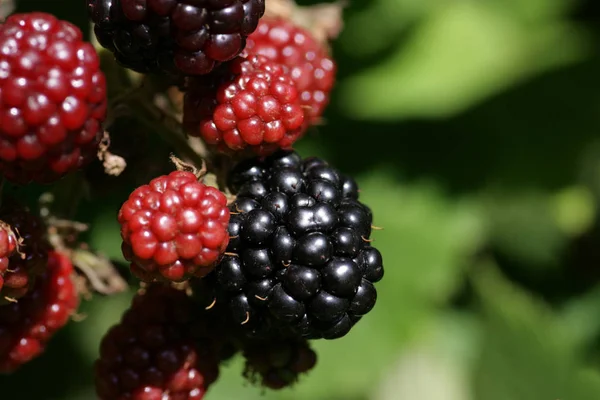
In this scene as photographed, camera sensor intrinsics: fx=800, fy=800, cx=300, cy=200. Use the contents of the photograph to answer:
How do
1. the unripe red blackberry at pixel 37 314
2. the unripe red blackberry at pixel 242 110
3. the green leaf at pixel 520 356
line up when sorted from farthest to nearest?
the green leaf at pixel 520 356
the unripe red blackberry at pixel 37 314
the unripe red blackberry at pixel 242 110

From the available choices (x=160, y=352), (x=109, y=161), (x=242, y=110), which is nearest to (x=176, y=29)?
(x=242, y=110)

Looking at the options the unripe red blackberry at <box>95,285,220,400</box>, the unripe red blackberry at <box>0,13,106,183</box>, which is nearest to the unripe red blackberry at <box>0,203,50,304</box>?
the unripe red blackberry at <box>0,13,106,183</box>

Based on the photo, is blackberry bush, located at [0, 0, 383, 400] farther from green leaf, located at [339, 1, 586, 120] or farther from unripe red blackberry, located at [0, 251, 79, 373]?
green leaf, located at [339, 1, 586, 120]

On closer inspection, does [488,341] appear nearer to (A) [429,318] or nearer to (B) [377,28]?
(A) [429,318]

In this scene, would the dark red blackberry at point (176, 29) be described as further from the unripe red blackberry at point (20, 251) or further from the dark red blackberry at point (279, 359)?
the dark red blackberry at point (279, 359)

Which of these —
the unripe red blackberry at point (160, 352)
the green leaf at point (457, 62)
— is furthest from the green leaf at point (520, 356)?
the unripe red blackberry at point (160, 352)
